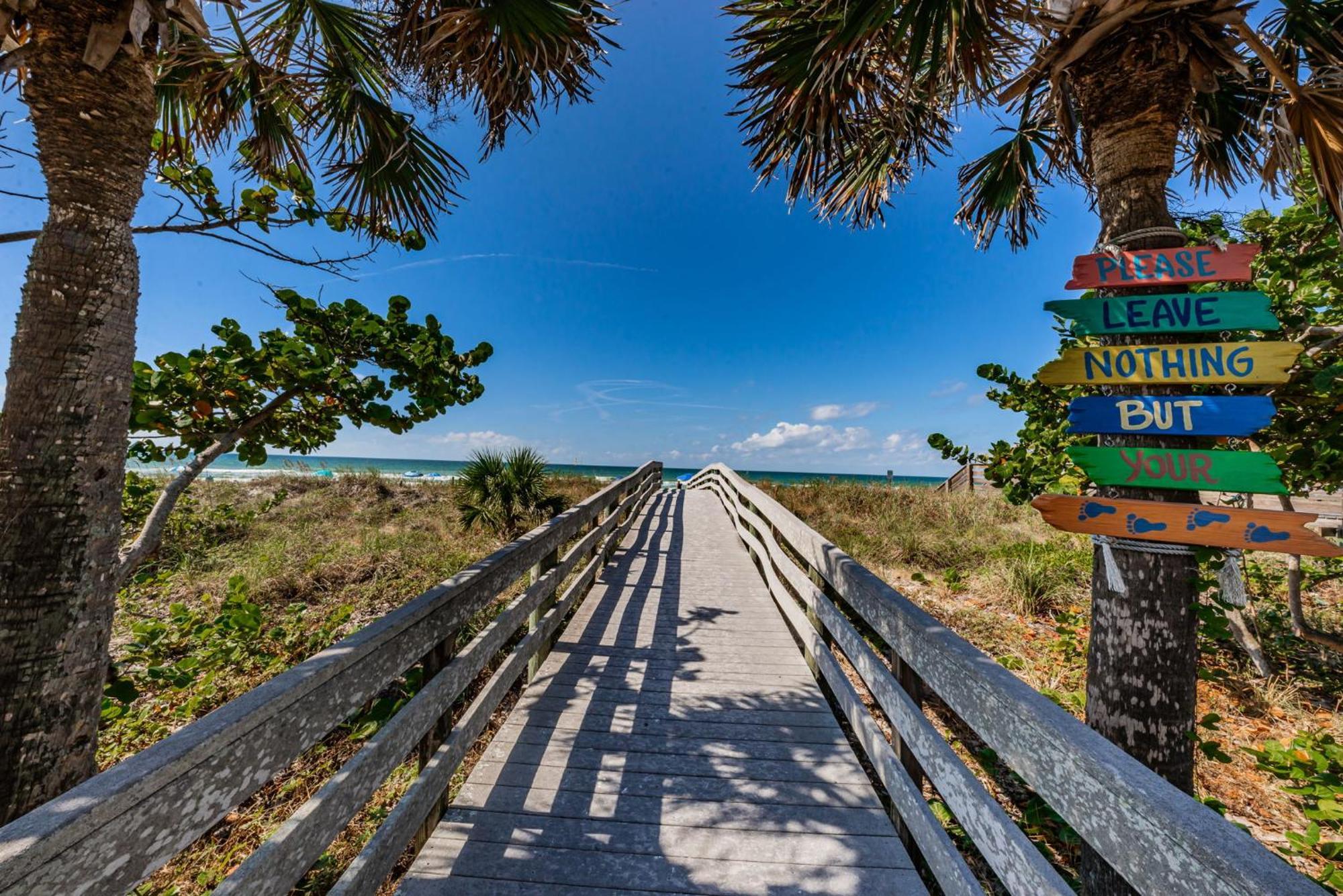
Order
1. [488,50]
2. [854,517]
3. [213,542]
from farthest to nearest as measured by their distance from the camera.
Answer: [854,517], [213,542], [488,50]

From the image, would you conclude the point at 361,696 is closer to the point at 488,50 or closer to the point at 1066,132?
the point at 488,50

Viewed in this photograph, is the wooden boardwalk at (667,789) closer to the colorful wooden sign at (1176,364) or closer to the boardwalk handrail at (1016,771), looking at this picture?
the boardwalk handrail at (1016,771)

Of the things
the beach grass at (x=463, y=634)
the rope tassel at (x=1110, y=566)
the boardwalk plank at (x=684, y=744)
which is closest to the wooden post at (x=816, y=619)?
the boardwalk plank at (x=684, y=744)

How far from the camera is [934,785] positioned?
1707 mm

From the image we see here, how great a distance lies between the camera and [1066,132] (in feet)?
9.14

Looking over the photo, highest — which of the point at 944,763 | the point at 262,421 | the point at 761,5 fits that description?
the point at 761,5

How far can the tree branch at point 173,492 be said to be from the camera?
6.68 feet

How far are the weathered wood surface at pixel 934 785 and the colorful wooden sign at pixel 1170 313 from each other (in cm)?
166

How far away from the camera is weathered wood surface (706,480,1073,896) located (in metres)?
1.33

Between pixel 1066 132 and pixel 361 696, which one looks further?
pixel 1066 132

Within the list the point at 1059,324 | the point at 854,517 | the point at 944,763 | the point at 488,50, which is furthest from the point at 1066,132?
the point at 854,517

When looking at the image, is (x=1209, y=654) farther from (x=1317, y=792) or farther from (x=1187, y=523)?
(x=1187, y=523)

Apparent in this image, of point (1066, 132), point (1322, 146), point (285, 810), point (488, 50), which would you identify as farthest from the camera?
point (488, 50)

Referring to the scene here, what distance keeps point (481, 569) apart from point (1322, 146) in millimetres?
4231
